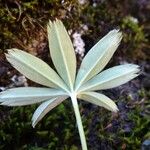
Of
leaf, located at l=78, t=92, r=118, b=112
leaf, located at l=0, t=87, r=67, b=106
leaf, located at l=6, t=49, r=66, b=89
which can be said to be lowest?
leaf, located at l=78, t=92, r=118, b=112

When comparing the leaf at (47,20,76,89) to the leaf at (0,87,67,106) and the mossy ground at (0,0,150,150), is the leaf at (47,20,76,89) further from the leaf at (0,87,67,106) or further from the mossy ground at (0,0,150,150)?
the mossy ground at (0,0,150,150)

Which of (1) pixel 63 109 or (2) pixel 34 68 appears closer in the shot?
(2) pixel 34 68

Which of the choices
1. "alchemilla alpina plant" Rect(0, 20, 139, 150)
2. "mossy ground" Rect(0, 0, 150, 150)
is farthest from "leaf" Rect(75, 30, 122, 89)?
"mossy ground" Rect(0, 0, 150, 150)

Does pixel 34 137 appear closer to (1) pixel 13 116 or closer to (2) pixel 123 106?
(1) pixel 13 116

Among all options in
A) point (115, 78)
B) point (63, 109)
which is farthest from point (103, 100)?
point (63, 109)

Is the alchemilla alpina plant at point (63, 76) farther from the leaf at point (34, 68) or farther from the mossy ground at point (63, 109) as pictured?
the mossy ground at point (63, 109)

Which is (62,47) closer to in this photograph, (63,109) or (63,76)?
(63,76)
